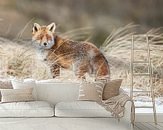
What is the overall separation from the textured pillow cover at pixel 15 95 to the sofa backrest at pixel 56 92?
43 cm

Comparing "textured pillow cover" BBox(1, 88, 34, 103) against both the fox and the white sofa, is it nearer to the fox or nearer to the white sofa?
the white sofa

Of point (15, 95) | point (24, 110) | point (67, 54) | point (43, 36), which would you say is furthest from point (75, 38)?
point (24, 110)

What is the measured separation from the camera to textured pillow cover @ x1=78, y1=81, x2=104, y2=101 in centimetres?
527

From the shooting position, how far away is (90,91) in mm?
5309

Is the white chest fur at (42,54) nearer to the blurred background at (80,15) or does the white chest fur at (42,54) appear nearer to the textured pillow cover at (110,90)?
the blurred background at (80,15)

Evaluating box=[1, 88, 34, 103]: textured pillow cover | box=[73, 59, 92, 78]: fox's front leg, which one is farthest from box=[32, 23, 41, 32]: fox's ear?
box=[1, 88, 34, 103]: textured pillow cover

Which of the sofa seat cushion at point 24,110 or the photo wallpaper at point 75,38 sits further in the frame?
the photo wallpaper at point 75,38

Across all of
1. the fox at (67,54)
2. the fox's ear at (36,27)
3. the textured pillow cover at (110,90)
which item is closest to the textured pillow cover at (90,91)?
the textured pillow cover at (110,90)

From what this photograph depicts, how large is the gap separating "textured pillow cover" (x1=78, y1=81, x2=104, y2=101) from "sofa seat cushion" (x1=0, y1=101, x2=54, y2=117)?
24.0 inches

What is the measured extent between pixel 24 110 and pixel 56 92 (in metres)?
0.86

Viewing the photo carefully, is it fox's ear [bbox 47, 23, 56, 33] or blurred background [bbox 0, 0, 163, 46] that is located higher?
blurred background [bbox 0, 0, 163, 46]

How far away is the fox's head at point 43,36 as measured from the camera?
6.40 metres

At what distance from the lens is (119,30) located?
6.53 m

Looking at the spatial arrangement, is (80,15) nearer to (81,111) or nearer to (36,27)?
(36,27)
